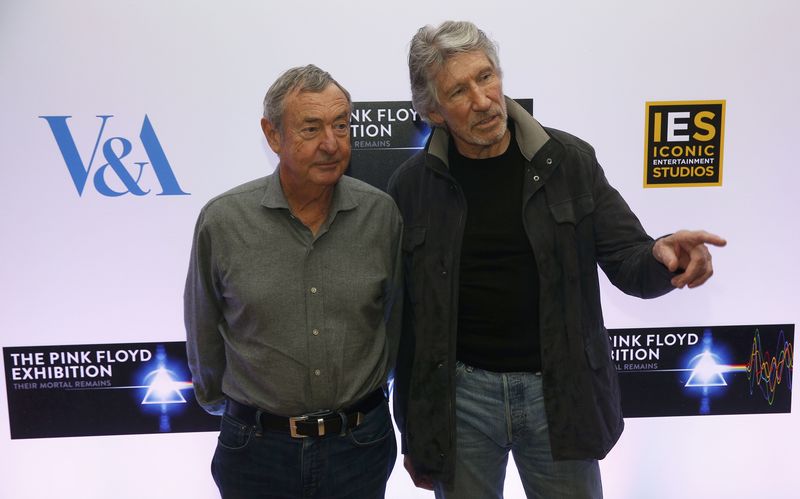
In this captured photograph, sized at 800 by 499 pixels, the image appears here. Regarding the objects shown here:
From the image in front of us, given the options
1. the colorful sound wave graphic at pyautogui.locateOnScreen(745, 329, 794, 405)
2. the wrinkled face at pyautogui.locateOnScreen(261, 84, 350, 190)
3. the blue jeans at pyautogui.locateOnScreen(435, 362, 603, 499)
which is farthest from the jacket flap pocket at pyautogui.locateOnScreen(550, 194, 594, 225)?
the colorful sound wave graphic at pyautogui.locateOnScreen(745, 329, 794, 405)

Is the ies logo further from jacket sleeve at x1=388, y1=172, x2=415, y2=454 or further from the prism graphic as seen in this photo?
the prism graphic

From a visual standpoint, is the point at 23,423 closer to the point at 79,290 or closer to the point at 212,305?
the point at 79,290

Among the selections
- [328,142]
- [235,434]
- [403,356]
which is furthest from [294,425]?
[328,142]

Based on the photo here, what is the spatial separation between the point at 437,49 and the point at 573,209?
0.50 metres

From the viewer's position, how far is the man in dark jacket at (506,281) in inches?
63.6

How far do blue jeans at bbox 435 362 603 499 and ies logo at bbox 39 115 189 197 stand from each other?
1.55 m

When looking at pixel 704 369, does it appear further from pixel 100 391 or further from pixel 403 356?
pixel 100 391

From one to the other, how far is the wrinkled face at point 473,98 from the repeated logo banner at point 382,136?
0.98 metres

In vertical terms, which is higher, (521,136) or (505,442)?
(521,136)

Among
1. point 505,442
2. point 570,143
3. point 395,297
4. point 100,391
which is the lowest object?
point 100,391

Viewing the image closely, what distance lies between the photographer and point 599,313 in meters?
1.71

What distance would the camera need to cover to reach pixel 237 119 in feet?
8.71

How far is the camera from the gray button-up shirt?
158cm

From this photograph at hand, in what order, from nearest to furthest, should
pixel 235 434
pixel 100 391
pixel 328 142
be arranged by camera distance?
pixel 328 142
pixel 235 434
pixel 100 391
